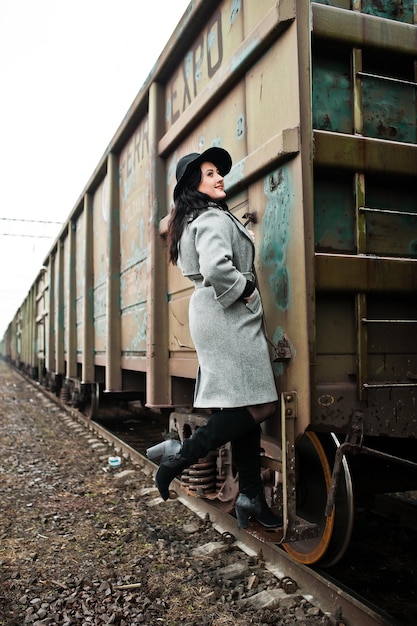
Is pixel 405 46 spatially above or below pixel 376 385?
above

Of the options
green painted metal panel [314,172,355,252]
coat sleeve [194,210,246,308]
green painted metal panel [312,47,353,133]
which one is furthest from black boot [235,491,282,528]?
green painted metal panel [312,47,353,133]

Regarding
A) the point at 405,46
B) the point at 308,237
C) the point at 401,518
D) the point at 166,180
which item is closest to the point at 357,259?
the point at 308,237

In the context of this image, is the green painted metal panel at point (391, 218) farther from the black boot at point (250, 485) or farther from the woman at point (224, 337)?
the black boot at point (250, 485)

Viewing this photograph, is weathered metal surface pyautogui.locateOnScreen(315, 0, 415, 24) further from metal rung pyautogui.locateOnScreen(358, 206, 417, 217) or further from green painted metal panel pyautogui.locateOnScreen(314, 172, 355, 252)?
metal rung pyautogui.locateOnScreen(358, 206, 417, 217)

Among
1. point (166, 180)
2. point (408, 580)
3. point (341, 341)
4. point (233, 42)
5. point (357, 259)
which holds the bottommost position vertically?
point (408, 580)

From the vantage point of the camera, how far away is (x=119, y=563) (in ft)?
9.76

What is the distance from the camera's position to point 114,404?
31.4 feet

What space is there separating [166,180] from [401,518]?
2983 millimetres

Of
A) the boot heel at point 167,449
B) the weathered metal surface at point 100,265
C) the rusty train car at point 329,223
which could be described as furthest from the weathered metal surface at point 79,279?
the boot heel at point 167,449

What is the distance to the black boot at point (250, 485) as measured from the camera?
2.46 m

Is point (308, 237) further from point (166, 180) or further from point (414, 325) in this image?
point (166, 180)

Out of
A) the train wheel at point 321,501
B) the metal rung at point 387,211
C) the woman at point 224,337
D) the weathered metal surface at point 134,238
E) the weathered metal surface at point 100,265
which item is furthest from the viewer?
the weathered metal surface at point 100,265

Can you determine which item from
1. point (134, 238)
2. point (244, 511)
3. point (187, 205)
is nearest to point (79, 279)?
point (134, 238)

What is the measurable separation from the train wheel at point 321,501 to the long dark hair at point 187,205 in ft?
3.89
